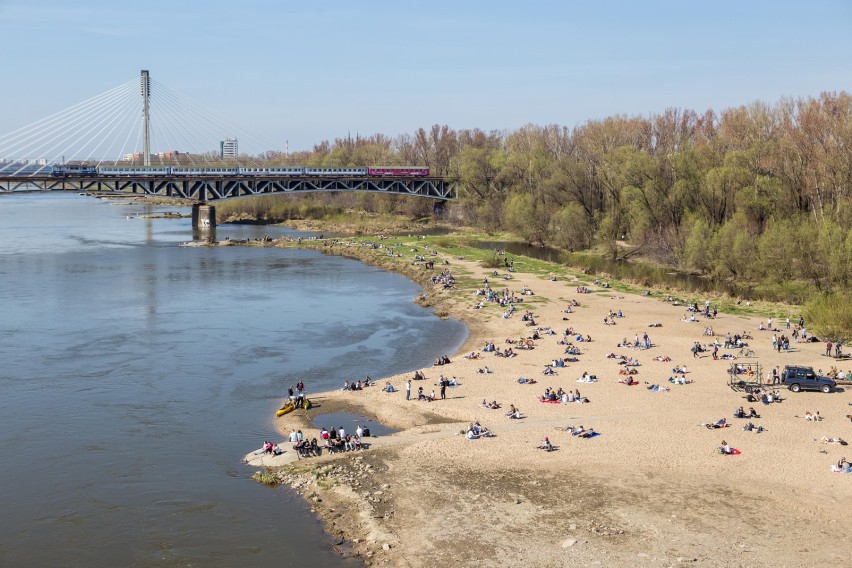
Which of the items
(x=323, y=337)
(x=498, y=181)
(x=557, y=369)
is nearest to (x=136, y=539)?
(x=557, y=369)

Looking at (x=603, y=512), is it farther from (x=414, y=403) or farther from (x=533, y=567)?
(x=414, y=403)

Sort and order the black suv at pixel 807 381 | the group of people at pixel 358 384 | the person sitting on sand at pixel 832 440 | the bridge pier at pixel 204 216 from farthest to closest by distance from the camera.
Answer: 1. the bridge pier at pixel 204 216
2. the group of people at pixel 358 384
3. the black suv at pixel 807 381
4. the person sitting on sand at pixel 832 440

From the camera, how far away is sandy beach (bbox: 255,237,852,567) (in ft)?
87.1

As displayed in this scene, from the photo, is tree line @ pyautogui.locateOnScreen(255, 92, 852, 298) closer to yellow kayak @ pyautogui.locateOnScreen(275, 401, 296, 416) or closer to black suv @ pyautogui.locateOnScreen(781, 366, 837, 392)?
black suv @ pyautogui.locateOnScreen(781, 366, 837, 392)

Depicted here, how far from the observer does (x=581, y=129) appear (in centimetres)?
15250

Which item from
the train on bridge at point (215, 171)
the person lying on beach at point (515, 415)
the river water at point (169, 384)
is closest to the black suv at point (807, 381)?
the person lying on beach at point (515, 415)

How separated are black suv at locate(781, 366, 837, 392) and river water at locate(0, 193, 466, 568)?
21390 mm

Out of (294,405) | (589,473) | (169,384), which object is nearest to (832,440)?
(589,473)

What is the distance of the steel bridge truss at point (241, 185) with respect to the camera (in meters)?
120

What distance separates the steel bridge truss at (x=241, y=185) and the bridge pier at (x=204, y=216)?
4.02 meters

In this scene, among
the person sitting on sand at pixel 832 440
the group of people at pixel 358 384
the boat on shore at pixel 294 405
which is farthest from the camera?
the group of people at pixel 358 384

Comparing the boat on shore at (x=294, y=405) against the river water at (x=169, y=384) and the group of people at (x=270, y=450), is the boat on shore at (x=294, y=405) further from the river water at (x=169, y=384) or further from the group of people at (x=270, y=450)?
the group of people at (x=270, y=450)

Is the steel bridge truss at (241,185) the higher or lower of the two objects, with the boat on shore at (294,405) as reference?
higher

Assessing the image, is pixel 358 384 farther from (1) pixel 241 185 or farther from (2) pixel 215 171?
(2) pixel 215 171
